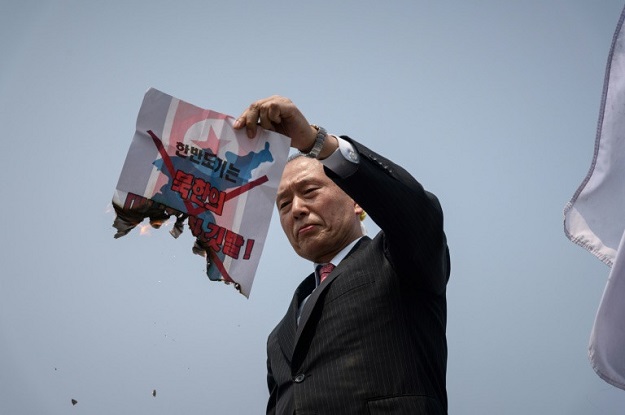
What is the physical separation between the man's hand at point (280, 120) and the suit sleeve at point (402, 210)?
0.20 meters

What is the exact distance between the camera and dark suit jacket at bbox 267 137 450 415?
9.77 ft

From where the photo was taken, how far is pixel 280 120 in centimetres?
316

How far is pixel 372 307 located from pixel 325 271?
618mm

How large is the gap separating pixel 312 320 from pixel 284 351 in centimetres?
28

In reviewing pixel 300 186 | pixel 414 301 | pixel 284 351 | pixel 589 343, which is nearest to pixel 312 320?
pixel 284 351

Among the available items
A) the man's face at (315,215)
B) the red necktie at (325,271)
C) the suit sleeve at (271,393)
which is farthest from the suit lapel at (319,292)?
the suit sleeve at (271,393)

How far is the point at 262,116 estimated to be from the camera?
3176 millimetres

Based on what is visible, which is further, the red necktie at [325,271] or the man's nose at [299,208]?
the man's nose at [299,208]

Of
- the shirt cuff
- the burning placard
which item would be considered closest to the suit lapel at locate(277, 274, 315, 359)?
the burning placard

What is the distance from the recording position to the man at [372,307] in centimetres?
299

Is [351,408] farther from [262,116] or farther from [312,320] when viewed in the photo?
[262,116]

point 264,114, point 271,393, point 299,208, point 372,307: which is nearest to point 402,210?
point 372,307

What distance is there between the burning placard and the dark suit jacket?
370 mm

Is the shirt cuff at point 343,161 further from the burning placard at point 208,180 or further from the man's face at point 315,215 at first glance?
the man's face at point 315,215
